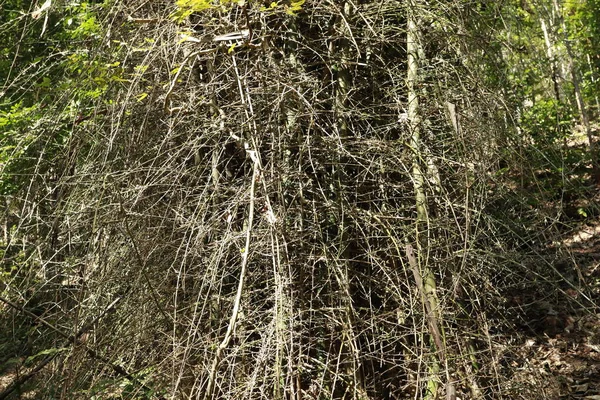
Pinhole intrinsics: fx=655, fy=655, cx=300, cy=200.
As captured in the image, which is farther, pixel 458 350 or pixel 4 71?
pixel 4 71

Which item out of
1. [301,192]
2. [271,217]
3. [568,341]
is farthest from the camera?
[568,341]

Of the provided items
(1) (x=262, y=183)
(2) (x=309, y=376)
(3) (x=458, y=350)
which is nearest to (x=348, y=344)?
(2) (x=309, y=376)

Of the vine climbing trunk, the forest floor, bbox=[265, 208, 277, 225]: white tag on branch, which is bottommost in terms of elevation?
the forest floor

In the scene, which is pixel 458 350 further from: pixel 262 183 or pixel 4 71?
pixel 4 71

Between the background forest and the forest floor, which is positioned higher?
the background forest

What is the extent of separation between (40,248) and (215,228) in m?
1.03

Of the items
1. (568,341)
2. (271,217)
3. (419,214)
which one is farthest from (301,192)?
(568,341)

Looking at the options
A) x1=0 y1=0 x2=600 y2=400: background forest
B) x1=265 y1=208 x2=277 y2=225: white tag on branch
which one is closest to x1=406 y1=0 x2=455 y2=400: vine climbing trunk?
x1=0 y1=0 x2=600 y2=400: background forest

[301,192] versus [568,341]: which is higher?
[301,192]

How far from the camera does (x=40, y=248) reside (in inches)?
126

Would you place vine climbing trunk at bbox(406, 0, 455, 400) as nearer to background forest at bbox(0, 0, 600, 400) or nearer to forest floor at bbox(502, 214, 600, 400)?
background forest at bbox(0, 0, 600, 400)

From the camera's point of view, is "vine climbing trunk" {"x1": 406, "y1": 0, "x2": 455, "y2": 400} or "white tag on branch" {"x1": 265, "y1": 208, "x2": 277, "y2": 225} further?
"vine climbing trunk" {"x1": 406, "y1": 0, "x2": 455, "y2": 400}

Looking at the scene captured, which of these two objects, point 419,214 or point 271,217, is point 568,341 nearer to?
point 419,214

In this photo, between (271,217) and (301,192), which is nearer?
(271,217)
